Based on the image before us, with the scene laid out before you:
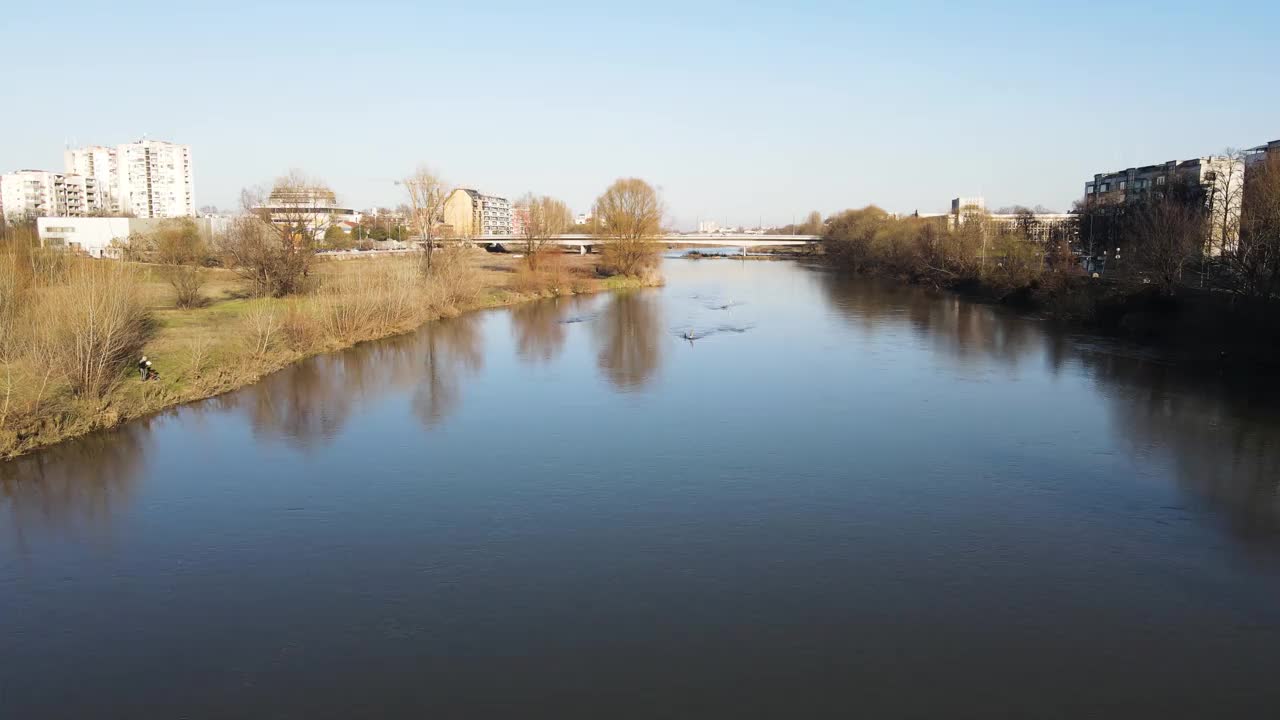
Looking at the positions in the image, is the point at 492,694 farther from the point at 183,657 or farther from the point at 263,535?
the point at 263,535

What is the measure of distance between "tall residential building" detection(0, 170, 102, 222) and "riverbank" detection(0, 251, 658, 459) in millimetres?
81786

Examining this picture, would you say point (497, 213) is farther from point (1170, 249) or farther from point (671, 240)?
point (1170, 249)

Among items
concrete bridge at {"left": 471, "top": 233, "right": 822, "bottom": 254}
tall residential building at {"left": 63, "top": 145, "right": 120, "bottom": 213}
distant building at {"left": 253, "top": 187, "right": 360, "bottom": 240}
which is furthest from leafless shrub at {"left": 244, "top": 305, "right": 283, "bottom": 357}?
tall residential building at {"left": 63, "top": 145, "right": 120, "bottom": 213}

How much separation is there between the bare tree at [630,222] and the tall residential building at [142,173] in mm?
83174

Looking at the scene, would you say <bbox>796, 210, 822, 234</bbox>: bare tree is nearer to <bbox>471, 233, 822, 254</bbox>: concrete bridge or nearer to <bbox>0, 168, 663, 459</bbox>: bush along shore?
<bbox>471, 233, 822, 254</bbox>: concrete bridge

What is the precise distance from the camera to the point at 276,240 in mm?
27656

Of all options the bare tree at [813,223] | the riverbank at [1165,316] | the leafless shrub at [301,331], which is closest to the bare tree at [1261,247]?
the riverbank at [1165,316]

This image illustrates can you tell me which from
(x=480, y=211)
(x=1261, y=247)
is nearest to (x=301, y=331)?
(x=1261, y=247)

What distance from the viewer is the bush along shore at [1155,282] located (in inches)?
749

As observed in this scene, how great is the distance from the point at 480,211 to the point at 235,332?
78.3m

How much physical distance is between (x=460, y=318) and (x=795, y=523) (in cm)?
2148

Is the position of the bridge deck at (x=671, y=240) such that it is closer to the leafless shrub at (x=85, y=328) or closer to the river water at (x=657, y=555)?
the leafless shrub at (x=85, y=328)

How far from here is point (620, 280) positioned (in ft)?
140

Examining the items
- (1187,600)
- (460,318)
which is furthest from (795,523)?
(460,318)
